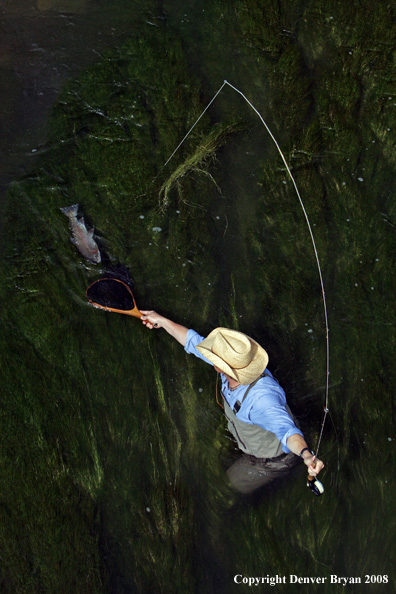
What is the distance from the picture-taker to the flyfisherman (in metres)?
2.98

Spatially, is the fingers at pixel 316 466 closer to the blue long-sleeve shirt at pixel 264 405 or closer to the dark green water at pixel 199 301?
the blue long-sleeve shirt at pixel 264 405

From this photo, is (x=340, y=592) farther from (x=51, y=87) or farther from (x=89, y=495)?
(x=51, y=87)

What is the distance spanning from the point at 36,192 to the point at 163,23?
5.03 feet

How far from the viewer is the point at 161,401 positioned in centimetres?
371

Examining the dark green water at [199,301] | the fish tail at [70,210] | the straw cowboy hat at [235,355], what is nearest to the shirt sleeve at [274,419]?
the straw cowboy hat at [235,355]

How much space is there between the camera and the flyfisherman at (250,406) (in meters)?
2.98

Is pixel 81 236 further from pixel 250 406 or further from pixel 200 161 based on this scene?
pixel 250 406

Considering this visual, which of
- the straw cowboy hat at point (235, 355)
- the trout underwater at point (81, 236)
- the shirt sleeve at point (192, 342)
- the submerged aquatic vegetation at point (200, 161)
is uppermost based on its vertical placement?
the submerged aquatic vegetation at point (200, 161)

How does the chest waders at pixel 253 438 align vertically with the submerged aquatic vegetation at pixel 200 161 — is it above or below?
below

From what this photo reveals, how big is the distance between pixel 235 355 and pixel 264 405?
340 millimetres

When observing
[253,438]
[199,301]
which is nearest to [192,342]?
[199,301]

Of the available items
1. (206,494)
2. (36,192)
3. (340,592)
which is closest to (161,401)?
(206,494)

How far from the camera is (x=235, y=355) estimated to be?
3.09 meters

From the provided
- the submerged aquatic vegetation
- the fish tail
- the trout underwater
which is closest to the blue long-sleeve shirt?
the trout underwater
